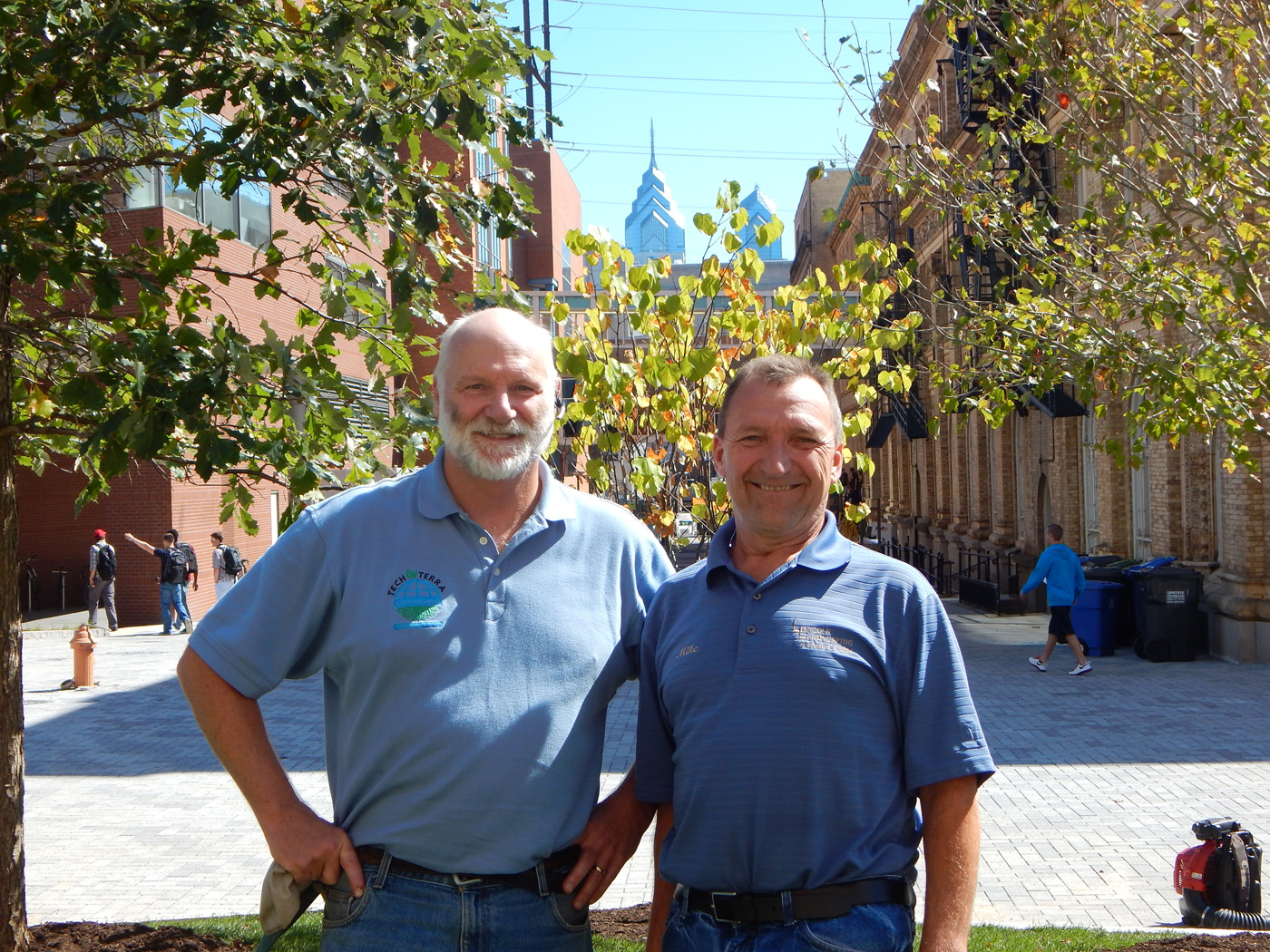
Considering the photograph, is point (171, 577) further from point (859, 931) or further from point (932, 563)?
point (859, 931)

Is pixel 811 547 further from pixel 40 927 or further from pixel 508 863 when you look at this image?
pixel 40 927

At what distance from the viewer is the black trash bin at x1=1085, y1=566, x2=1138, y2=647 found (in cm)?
1789

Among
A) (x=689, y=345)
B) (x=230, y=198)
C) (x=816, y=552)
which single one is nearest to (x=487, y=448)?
(x=816, y=552)

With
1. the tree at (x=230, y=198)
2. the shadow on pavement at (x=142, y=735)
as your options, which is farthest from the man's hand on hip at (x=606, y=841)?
the shadow on pavement at (x=142, y=735)

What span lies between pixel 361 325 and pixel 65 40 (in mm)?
1350

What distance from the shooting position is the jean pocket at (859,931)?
2521mm

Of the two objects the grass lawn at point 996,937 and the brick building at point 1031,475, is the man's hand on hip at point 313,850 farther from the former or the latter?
the brick building at point 1031,475

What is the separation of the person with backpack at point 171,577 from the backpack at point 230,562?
3.15ft

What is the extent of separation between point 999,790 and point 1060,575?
274 inches

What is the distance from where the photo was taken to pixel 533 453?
3002 millimetres

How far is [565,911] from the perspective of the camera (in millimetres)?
2895

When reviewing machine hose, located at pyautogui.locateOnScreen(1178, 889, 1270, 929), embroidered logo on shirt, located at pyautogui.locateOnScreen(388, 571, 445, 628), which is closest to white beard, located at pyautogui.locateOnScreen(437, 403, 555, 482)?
embroidered logo on shirt, located at pyautogui.locateOnScreen(388, 571, 445, 628)

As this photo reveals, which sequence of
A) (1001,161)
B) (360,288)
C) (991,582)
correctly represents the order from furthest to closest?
1. (991,582)
2. (1001,161)
3. (360,288)

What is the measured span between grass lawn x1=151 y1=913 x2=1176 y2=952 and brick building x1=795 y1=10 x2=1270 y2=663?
3.56 metres
